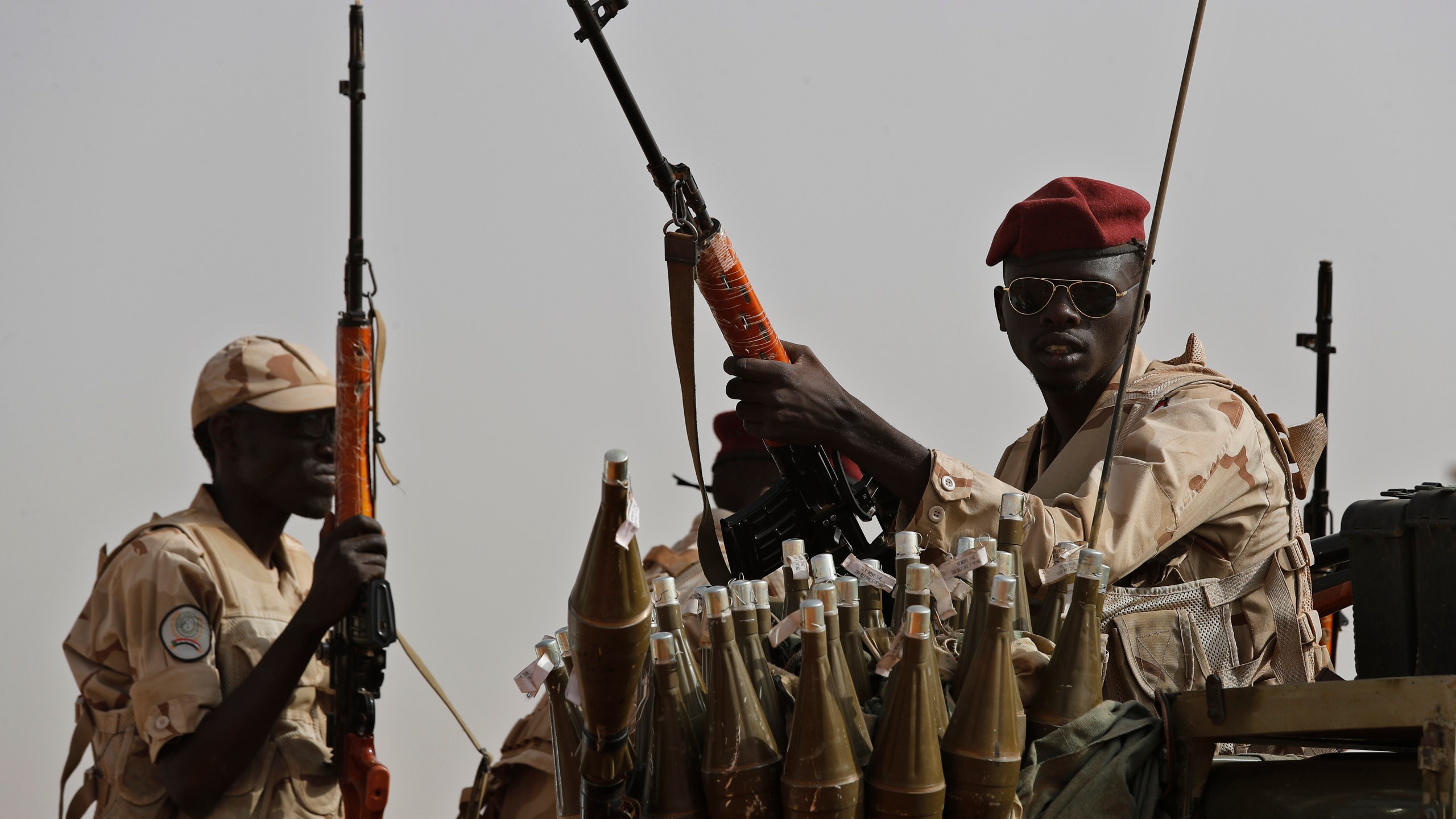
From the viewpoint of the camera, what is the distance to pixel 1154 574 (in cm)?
274

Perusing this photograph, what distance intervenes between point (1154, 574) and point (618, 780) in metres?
1.36

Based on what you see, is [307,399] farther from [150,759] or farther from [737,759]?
[737,759]

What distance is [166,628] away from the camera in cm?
404

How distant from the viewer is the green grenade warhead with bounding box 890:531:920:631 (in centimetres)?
220

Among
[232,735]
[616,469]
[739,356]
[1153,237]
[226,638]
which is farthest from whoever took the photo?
[226,638]

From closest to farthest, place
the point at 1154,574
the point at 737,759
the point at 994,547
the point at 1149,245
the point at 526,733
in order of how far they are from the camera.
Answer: the point at 737,759, the point at 994,547, the point at 1149,245, the point at 1154,574, the point at 526,733

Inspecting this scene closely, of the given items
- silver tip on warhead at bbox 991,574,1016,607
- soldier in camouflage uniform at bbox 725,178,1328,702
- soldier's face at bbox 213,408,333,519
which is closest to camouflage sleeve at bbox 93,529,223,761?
soldier's face at bbox 213,408,333,519

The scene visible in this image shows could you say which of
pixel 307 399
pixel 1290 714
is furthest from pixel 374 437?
pixel 1290 714

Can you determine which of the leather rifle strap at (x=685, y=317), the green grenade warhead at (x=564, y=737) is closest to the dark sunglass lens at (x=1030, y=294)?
the leather rifle strap at (x=685, y=317)

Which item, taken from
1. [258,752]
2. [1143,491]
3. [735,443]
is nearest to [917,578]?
[1143,491]

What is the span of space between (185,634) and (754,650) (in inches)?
104

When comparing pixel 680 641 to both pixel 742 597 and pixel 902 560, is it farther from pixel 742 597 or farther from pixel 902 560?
pixel 902 560

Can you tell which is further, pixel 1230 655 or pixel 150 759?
pixel 150 759

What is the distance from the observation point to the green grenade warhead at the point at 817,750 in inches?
69.3
